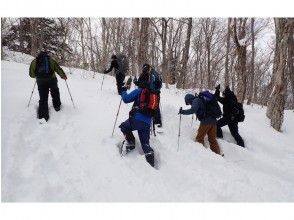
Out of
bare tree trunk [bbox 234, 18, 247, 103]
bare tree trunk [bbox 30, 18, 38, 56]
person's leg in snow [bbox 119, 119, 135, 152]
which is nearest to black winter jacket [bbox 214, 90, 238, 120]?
person's leg in snow [bbox 119, 119, 135, 152]

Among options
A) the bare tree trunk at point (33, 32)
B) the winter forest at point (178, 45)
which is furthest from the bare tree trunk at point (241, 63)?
the bare tree trunk at point (33, 32)

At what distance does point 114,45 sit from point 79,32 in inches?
156

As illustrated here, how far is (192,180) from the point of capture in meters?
6.73

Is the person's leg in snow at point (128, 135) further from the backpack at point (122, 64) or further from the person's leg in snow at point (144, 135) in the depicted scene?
the backpack at point (122, 64)

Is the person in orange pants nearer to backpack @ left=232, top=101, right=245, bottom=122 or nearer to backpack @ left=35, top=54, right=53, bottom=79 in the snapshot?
backpack @ left=232, top=101, right=245, bottom=122

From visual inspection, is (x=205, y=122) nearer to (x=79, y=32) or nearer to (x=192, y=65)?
(x=79, y=32)

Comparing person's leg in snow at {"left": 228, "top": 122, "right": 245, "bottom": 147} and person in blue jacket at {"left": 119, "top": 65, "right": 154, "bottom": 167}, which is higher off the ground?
person in blue jacket at {"left": 119, "top": 65, "right": 154, "bottom": 167}

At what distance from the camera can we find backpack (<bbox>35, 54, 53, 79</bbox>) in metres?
8.08

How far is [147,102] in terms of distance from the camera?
22.2 feet

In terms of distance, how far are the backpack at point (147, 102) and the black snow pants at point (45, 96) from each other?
253 centimetres

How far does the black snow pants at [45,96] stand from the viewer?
7910 mm

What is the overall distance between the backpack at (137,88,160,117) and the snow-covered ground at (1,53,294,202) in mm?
1001

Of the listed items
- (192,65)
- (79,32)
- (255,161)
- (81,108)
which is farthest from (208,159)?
(192,65)

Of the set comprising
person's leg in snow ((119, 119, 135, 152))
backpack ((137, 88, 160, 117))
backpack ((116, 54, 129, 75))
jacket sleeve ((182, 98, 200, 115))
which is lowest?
person's leg in snow ((119, 119, 135, 152))
